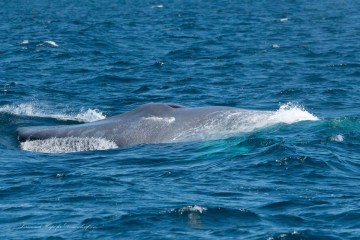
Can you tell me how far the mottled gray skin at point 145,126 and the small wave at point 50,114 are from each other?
4.19 meters

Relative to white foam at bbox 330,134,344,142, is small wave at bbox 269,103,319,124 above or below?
below

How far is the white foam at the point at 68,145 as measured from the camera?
29188mm

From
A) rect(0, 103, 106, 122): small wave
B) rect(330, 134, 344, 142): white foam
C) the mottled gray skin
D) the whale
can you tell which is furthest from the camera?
rect(0, 103, 106, 122): small wave

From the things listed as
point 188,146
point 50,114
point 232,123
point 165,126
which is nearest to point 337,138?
point 232,123

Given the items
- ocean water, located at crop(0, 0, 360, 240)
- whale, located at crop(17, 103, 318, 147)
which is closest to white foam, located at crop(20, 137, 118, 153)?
ocean water, located at crop(0, 0, 360, 240)

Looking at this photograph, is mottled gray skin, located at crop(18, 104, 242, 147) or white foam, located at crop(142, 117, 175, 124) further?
white foam, located at crop(142, 117, 175, 124)

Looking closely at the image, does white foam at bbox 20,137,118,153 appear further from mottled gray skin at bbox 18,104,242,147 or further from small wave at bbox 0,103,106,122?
small wave at bbox 0,103,106,122

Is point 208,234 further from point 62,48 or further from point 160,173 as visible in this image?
point 62,48

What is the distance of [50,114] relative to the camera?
36031 millimetres

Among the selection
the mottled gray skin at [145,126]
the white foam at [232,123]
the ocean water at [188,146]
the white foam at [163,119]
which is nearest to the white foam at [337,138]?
the ocean water at [188,146]

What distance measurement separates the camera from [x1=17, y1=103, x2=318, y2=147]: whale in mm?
29125

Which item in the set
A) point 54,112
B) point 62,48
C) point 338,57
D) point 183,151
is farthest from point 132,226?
point 62,48

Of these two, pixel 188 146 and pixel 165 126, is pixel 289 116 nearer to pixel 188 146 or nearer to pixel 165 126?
pixel 165 126

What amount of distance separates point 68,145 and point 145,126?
2.53 meters
